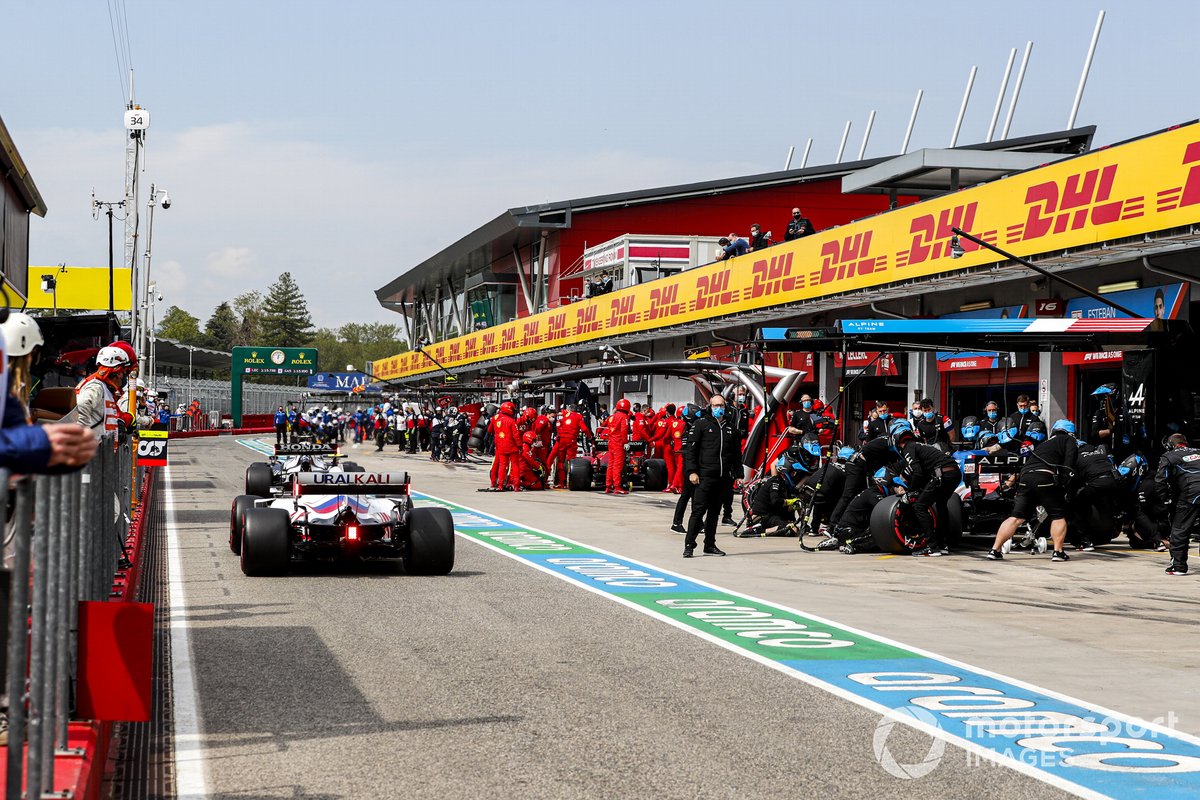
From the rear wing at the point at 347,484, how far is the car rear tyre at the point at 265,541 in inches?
22.3

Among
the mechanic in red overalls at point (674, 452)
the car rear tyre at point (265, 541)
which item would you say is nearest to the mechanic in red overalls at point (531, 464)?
the mechanic in red overalls at point (674, 452)

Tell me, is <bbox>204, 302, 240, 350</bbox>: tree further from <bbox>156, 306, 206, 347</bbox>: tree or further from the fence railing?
the fence railing

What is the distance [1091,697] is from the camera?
769cm

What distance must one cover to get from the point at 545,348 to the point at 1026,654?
36.0 metres

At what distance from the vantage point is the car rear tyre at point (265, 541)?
12148 mm

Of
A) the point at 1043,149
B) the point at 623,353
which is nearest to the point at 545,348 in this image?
the point at 623,353

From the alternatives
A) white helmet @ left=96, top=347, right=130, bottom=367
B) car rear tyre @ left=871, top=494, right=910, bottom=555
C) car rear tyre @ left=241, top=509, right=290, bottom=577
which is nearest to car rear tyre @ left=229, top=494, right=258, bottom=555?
car rear tyre @ left=241, top=509, right=290, bottom=577

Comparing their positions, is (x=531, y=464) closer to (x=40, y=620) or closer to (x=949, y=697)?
(x=949, y=697)

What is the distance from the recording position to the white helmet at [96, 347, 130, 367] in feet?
36.3

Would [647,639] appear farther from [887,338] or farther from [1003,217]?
[1003,217]

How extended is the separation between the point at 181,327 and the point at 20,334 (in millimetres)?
190787

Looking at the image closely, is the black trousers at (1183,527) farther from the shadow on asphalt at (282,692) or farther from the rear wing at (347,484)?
the shadow on asphalt at (282,692)

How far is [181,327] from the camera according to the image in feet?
616

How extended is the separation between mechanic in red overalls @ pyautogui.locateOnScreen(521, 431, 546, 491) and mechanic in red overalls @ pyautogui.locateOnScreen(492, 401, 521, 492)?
0.51ft
